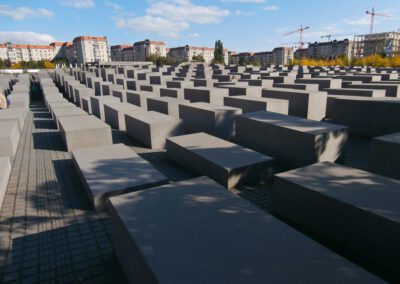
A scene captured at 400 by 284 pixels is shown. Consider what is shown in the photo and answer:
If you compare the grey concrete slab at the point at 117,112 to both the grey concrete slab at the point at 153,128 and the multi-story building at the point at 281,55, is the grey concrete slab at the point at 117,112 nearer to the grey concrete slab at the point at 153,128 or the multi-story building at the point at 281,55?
the grey concrete slab at the point at 153,128

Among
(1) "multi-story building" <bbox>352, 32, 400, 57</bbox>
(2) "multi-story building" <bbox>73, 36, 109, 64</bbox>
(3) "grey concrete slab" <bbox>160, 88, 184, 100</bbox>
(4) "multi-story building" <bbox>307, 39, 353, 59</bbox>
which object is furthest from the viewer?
(2) "multi-story building" <bbox>73, 36, 109, 64</bbox>

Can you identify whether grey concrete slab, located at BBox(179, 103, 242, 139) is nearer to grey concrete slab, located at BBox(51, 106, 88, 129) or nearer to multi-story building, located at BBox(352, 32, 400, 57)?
grey concrete slab, located at BBox(51, 106, 88, 129)

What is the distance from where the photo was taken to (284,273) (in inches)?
101

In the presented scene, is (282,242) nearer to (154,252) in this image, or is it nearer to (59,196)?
(154,252)

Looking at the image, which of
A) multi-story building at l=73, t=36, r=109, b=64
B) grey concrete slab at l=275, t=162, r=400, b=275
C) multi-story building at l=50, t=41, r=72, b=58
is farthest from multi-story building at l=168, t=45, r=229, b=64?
grey concrete slab at l=275, t=162, r=400, b=275

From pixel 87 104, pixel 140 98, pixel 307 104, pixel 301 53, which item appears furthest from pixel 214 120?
pixel 301 53

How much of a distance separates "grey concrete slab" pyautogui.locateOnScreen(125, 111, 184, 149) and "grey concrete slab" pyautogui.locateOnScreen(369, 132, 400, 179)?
6044mm

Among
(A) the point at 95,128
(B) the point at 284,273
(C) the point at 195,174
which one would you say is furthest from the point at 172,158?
(B) the point at 284,273

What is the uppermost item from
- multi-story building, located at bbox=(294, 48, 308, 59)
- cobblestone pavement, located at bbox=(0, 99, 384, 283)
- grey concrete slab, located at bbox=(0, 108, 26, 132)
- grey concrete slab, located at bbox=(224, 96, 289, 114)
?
multi-story building, located at bbox=(294, 48, 308, 59)

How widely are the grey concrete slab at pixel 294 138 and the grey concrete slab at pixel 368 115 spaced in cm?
343

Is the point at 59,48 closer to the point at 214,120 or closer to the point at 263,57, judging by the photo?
the point at 263,57

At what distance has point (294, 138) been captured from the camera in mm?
7512

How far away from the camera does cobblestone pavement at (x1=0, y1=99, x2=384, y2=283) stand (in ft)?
13.3

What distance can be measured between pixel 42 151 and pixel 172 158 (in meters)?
4.51
